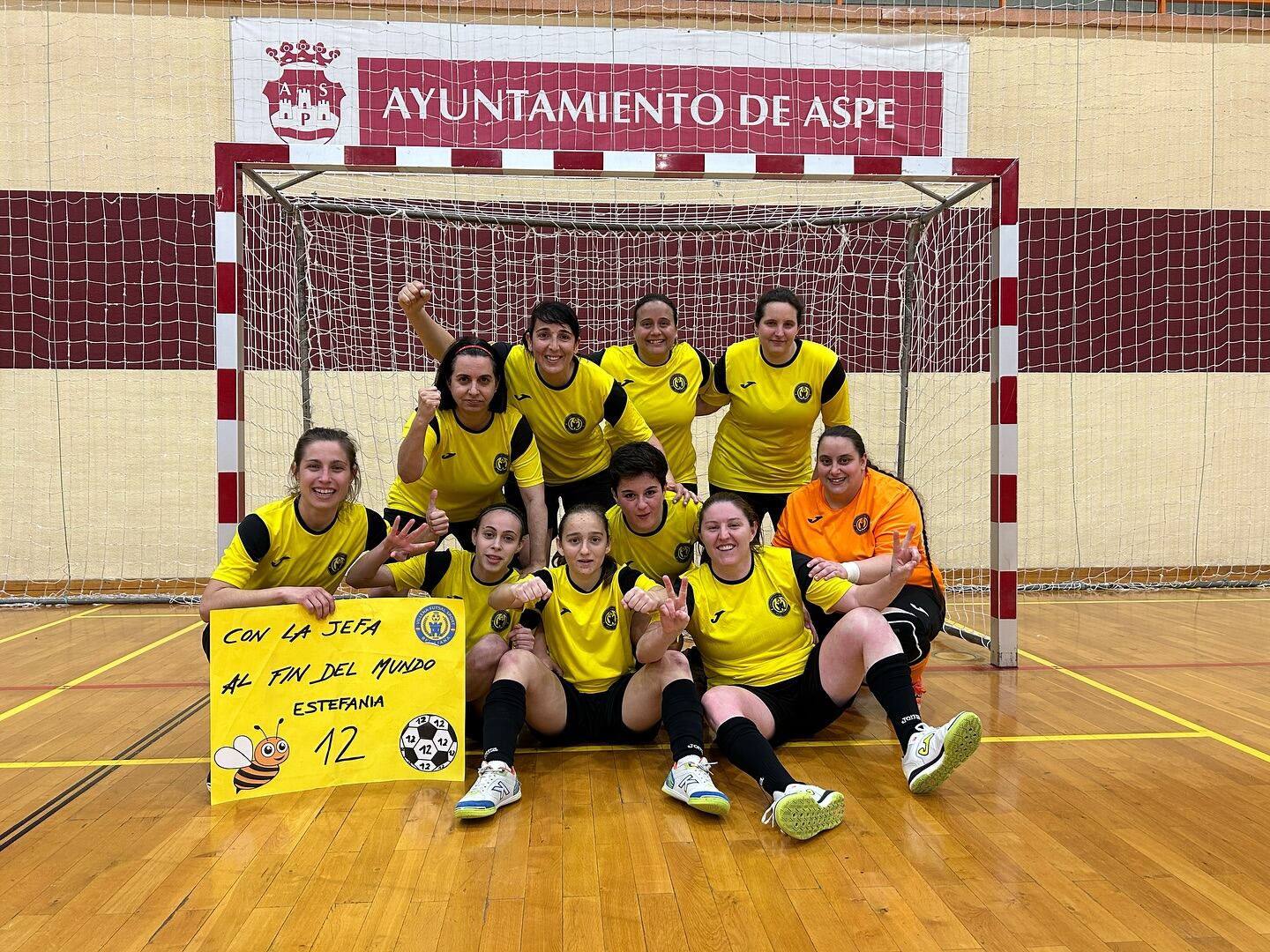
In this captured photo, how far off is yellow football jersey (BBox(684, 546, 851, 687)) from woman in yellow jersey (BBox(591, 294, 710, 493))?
4.06 feet

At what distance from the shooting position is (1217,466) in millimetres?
7633

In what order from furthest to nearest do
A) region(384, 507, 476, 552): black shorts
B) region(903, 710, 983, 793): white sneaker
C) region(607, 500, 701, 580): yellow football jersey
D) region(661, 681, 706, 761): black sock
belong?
region(384, 507, 476, 552): black shorts < region(607, 500, 701, 580): yellow football jersey < region(661, 681, 706, 761): black sock < region(903, 710, 983, 793): white sneaker

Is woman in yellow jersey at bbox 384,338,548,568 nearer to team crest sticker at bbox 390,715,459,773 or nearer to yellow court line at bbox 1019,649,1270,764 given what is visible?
team crest sticker at bbox 390,715,459,773

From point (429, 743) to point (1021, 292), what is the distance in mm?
6454

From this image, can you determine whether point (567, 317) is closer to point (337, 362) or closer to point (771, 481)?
point (771, 481)

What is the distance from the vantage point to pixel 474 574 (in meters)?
3.29

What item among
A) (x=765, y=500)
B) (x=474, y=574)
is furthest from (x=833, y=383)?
(x=474, y=574)

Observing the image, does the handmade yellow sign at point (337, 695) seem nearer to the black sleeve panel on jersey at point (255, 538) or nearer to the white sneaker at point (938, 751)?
the black sleeve panel on jersey at point (255, 538)

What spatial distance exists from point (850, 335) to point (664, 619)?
500 centimetres

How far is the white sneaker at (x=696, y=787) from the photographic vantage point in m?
2.58

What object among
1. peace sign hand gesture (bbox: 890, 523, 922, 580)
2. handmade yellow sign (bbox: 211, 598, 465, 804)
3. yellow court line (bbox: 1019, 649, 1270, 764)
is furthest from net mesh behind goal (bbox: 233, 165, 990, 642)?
handmade yellow sign (bbox: 211, 598, 465, 804)

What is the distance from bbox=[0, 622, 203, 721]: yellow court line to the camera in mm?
3904

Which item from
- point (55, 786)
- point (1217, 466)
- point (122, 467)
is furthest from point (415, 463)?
point (1217, 466)

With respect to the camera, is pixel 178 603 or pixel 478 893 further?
pixel 178 603
